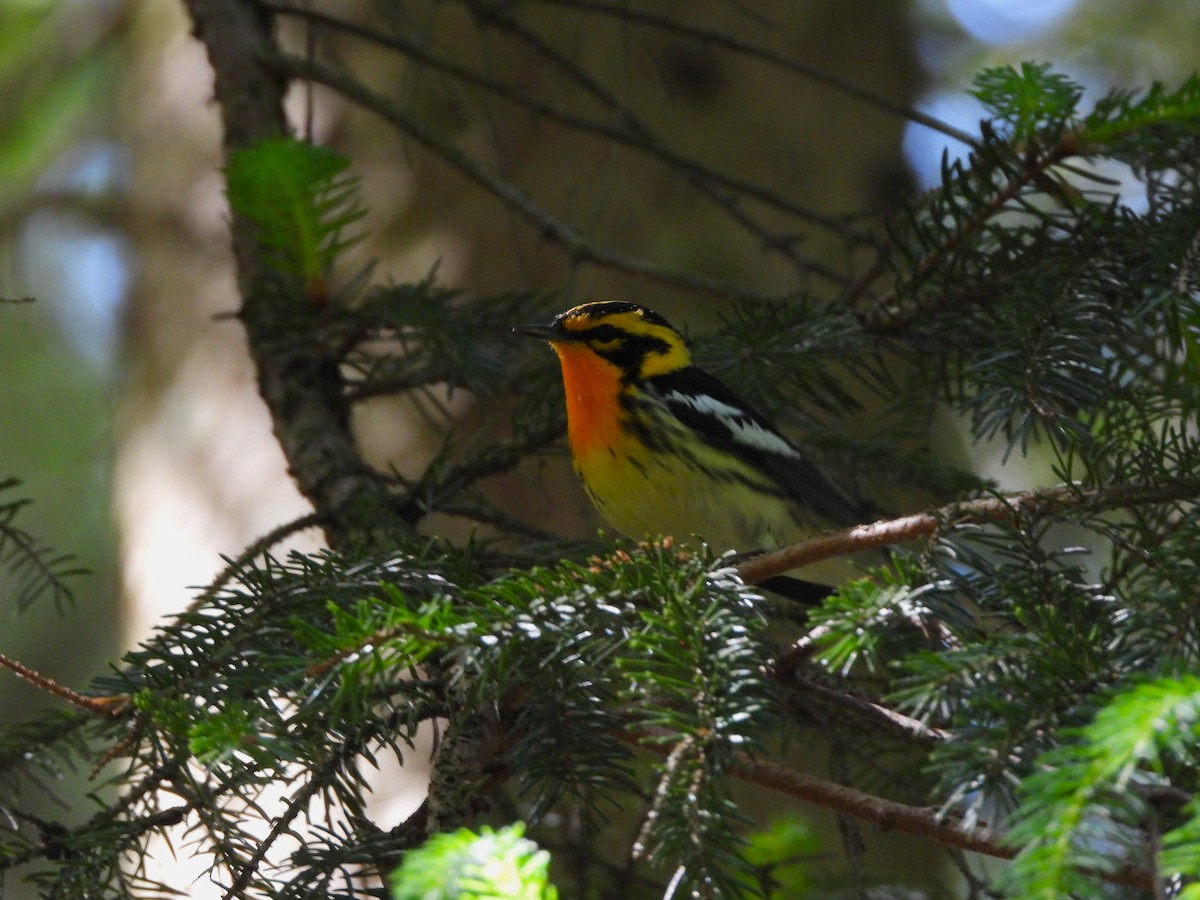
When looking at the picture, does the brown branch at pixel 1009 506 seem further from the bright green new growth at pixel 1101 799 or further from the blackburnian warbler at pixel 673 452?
the blackburnian warbler at pixel 673 452

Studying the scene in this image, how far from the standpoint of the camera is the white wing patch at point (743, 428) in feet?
8.95

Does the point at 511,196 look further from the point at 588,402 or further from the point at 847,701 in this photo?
the point at 847,701

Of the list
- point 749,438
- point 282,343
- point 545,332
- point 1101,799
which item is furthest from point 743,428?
point 1101,799

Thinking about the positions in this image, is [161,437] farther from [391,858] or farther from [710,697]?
[710,697]

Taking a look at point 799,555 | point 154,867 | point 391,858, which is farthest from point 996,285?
point 154,867

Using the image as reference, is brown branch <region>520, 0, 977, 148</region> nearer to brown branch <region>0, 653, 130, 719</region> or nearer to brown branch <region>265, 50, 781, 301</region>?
brown branch <region>265, 50, 781, 301</region>

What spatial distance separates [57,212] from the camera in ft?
12.6

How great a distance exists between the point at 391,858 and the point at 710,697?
424 mm

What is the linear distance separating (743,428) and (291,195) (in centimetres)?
116

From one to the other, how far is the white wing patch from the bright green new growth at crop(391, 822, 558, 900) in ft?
6.15

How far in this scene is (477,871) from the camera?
0.90m

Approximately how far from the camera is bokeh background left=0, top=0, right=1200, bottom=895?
3.10 metres

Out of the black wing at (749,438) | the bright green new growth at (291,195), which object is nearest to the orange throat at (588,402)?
the black wing at (749,438)

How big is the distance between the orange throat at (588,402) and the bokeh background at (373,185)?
20 centimetres
